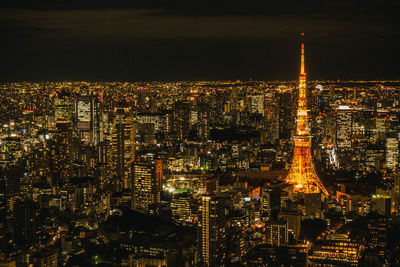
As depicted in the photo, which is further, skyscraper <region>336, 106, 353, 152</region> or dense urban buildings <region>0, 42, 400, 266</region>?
skyscraper <region>336, 106, 353, 152</region>

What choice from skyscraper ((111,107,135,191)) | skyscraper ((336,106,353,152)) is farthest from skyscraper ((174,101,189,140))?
skyscraper ((336,106,353,152))

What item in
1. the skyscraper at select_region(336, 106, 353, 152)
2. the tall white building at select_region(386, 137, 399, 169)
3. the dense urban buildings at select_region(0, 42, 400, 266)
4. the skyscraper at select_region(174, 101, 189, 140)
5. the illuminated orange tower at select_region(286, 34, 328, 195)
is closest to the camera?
the dense urban buildings at select_region(0, 42, 400, 266)

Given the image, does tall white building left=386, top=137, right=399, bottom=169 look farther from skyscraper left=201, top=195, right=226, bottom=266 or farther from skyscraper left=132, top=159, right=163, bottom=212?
skyscraper left=201, top=195, right=226, bottom=266

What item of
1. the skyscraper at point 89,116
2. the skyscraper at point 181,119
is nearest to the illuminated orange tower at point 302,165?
the skyscraper at point 89,116

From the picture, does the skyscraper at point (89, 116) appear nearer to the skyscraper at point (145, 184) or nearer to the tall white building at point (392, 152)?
the skyscraper at point (145, 184)

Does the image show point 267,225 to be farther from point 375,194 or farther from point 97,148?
point 97,148

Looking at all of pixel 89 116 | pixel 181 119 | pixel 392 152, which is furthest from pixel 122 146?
pixel 392 152
